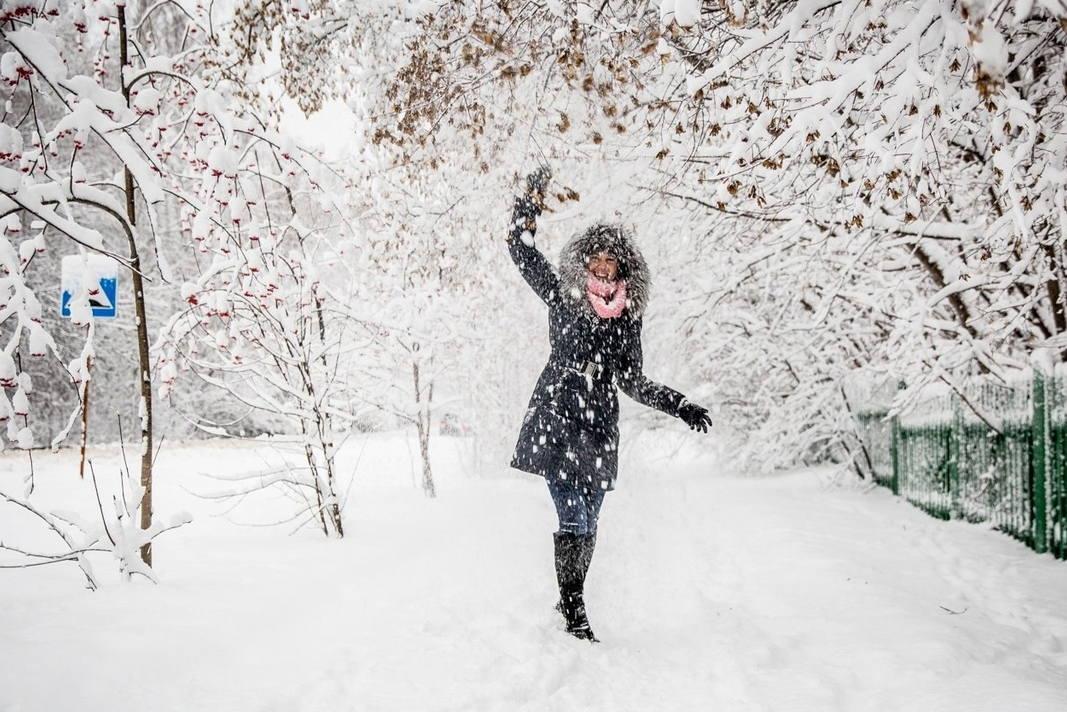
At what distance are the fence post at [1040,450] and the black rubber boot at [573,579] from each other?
13.0 ft

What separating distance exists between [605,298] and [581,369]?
0.39 m

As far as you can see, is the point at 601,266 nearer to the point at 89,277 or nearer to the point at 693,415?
the point at 693,415

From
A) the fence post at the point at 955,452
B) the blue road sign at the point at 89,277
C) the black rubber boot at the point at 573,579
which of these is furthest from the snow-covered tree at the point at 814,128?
the black rubber boot at the point at 573,579

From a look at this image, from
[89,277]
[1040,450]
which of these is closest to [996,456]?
[1040,450]

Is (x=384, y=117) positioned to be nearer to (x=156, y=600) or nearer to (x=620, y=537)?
(x=156, y=600)

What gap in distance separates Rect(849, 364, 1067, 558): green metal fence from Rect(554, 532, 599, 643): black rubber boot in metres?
3.88

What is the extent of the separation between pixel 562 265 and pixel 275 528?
3.92 metres

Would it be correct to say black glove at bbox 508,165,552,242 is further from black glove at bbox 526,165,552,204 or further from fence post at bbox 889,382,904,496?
fence post at bbox 889,382,904,496

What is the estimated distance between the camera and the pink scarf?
330 centimetres

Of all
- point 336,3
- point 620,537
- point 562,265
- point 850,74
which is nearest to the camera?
point 850,74

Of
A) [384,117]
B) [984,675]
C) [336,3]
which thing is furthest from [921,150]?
[336,3]

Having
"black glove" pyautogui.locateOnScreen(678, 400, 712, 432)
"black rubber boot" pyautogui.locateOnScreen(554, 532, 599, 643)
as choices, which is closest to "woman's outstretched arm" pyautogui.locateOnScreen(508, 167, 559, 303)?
"black glove" pyautogui.locateOnScreen(678, 400, 712, 432)

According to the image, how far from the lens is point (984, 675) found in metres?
2.50

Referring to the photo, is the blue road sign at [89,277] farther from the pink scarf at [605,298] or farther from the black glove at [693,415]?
the black glove at [693,415]
